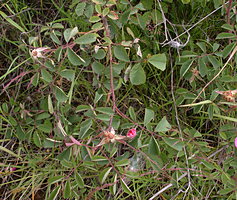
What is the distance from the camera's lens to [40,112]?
1472 mm

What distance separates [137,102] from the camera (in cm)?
165

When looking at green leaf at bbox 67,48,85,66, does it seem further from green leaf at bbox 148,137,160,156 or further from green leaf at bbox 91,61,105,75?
green leaf at bbox 148,137,160,156

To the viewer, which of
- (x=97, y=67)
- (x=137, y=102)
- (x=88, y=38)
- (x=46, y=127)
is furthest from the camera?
(x=137, y=102)

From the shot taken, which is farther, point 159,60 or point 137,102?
point 137,102

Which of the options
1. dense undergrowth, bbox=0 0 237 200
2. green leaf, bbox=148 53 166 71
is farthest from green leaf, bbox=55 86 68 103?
green leaf, bbox=148 53 166 71

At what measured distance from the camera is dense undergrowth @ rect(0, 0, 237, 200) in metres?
1.36

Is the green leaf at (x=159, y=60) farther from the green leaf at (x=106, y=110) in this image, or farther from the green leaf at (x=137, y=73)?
the green leaf at (x=106, y=110)

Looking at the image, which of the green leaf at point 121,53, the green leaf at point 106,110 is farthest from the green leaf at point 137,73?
the green leaf at point 106,110

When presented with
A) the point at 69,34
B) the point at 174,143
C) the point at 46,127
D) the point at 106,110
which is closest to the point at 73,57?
the point at 69,34

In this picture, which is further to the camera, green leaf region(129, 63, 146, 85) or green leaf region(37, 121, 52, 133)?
green leaf region(37, 121, 52, 133)

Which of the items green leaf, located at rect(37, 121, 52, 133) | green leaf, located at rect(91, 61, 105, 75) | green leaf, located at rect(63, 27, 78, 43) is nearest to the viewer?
green leaf, located at rect(63, 27, 78, 43)

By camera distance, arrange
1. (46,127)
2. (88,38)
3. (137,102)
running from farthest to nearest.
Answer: (137,102)
(46,127)
(88,38)

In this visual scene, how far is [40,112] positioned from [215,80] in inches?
30.6

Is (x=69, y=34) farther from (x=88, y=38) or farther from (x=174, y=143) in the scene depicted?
(x=174, y=143)
